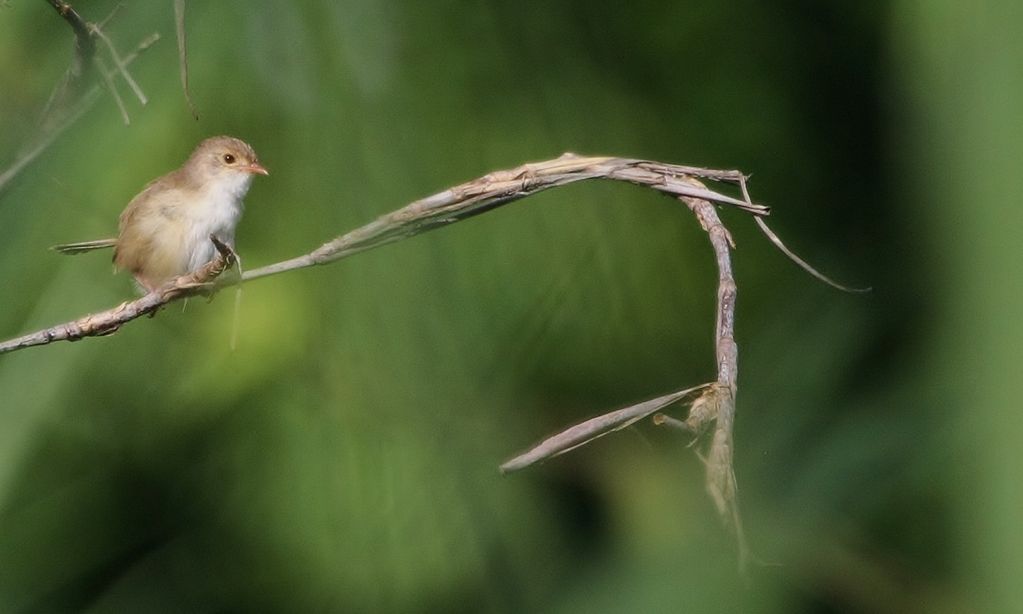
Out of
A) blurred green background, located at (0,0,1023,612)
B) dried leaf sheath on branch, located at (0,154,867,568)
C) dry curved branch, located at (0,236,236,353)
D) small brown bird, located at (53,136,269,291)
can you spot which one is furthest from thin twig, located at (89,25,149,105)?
small brown bird, located at (53,136,269,291)

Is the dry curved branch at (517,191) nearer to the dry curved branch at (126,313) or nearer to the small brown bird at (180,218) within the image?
the dry curved branch at (126,313)

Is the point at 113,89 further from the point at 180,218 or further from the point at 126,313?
the point at 180,218

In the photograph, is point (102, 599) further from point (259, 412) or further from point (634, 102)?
point (634, 102)

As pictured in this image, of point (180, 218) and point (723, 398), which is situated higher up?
point (180, 218)

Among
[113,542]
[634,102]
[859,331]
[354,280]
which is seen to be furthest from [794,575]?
[113,542]

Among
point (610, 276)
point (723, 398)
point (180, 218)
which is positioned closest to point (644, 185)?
point (610, 276)

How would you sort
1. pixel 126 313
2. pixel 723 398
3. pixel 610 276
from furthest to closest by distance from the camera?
pixel 126 313
pixel 610 276
pixel 723 398

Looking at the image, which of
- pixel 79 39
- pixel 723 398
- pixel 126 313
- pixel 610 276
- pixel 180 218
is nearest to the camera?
pixel 723 398
